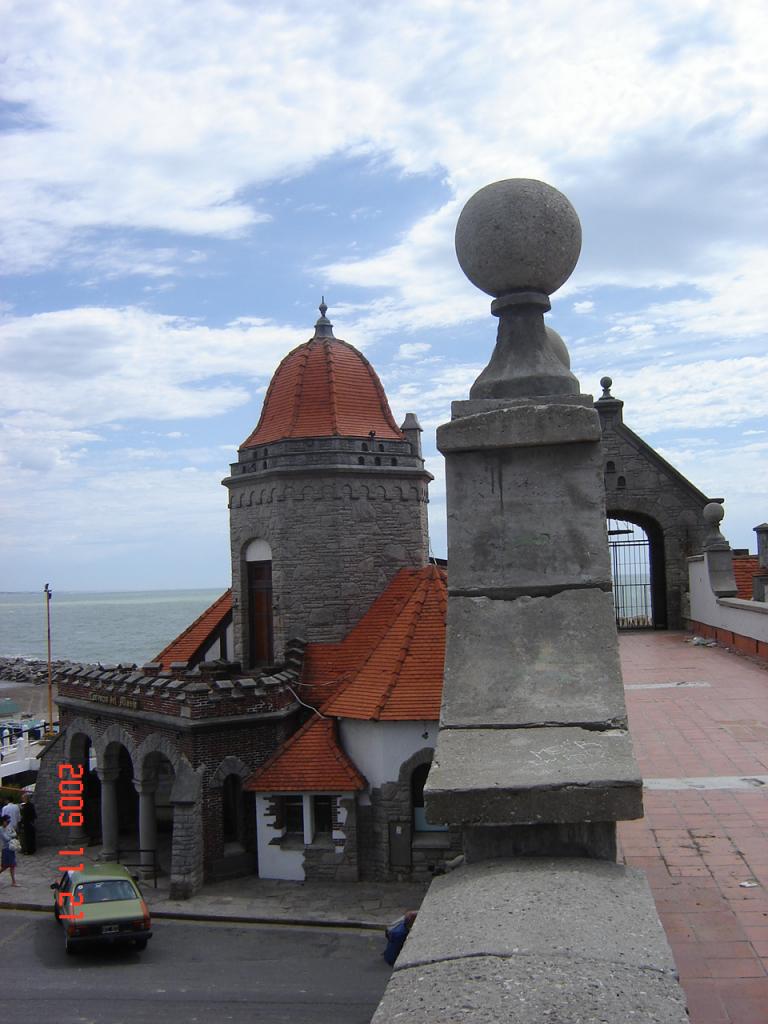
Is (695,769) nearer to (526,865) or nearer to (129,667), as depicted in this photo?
(526,865)

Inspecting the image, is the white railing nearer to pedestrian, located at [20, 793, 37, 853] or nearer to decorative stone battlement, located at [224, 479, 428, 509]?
pedestrian, located at [20, 793, 37, 853]

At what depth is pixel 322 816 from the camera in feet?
67.1

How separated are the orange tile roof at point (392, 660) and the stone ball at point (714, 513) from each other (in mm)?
6019

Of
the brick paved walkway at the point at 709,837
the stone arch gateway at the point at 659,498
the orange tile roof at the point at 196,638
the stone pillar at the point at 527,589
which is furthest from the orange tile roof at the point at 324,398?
the stone pillar at the point at 527,589

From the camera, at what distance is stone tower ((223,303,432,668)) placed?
23500 mm

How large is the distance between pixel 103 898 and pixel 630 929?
54.5 ft

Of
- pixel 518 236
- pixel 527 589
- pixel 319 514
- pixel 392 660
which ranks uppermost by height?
pixel 319 514

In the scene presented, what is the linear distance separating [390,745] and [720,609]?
25.0ft

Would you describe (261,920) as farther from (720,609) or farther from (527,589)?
(527,589)

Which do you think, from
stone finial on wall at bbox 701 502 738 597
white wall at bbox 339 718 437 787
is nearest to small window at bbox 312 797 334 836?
white wall at bbox 339 718 437 787

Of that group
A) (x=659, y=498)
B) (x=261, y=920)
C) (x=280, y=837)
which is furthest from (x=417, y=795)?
(x=659, y=498)

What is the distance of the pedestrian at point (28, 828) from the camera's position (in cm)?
2378

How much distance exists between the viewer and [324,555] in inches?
925
